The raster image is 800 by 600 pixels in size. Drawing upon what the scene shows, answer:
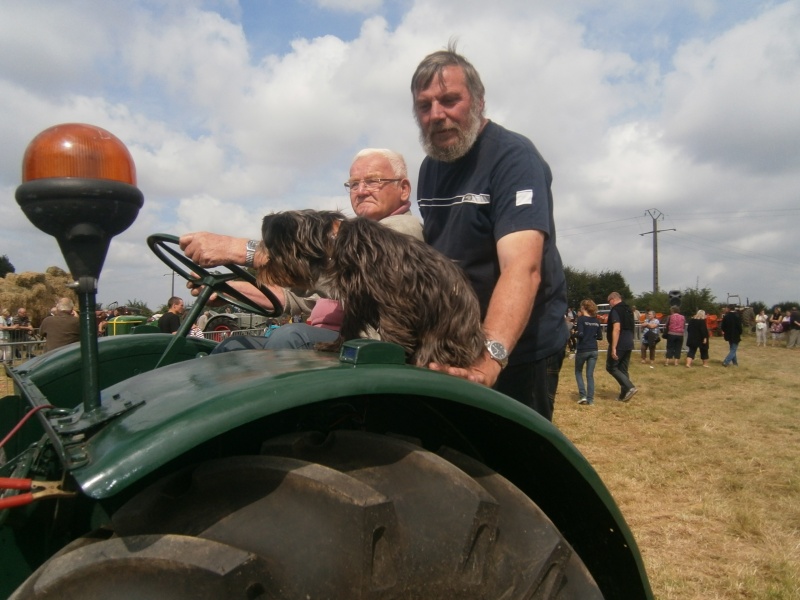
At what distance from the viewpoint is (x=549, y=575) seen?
1.34 meters

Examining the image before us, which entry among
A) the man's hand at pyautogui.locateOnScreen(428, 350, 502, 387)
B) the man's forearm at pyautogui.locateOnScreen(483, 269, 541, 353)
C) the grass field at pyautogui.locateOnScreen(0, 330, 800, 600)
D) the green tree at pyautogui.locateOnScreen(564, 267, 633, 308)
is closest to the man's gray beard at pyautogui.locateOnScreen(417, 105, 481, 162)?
the man's forearm at pyautogui.locateOnScreen(483, 269, 541, 353)

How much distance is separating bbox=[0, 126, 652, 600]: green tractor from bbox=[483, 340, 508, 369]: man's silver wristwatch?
34 cm

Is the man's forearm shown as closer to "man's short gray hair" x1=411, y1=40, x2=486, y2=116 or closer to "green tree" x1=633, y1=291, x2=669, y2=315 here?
"man's short gray hair" x1=411, y1=40, x2=486, y2=116

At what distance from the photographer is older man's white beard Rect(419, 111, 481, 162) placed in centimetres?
245

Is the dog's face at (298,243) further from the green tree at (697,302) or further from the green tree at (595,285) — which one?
the green tree at (595,285)

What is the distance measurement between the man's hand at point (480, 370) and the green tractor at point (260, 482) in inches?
7.3

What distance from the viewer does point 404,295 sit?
6.03ft

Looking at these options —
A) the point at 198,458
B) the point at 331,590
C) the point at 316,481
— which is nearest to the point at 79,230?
the point at 198,458

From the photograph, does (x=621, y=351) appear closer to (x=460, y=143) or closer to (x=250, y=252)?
(x=460, y=143)

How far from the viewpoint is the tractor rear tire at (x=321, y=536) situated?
3.37 ft

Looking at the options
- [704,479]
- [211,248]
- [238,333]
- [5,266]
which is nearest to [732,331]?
[704,479]

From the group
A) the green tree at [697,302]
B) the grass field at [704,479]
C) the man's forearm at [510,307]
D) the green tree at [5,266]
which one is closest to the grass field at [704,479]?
the grass field at [704,479]

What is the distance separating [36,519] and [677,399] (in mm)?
11762

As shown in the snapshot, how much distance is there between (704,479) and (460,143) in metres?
4.85
